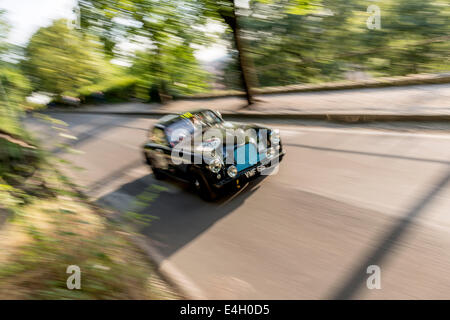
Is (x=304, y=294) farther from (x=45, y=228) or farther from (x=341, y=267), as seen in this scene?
(x=45, y=228)

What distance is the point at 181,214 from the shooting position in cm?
541

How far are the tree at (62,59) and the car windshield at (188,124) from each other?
243 centimetres

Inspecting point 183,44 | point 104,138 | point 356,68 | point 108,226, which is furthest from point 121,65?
point 356,68

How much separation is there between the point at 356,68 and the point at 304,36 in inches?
171

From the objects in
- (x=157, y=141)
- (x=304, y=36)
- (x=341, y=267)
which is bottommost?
(x=341, y=267)

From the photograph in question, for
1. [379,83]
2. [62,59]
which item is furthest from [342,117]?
[62,59]

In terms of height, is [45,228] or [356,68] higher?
[356,68]

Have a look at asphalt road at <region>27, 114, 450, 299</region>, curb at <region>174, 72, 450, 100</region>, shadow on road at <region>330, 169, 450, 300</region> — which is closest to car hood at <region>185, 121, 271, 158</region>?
asphalt road at <region>27, 114, 450, 299</region>

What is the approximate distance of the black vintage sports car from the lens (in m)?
4.99

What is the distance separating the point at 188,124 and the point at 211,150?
1214 millimetres

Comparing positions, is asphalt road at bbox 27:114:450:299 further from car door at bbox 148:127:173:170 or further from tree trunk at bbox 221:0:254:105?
tree trunk at bbox 221:0:254:105

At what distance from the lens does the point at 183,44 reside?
3.74m

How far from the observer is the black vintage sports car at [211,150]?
4.99 metres

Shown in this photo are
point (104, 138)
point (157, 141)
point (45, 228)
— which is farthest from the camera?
point (104, 138)
